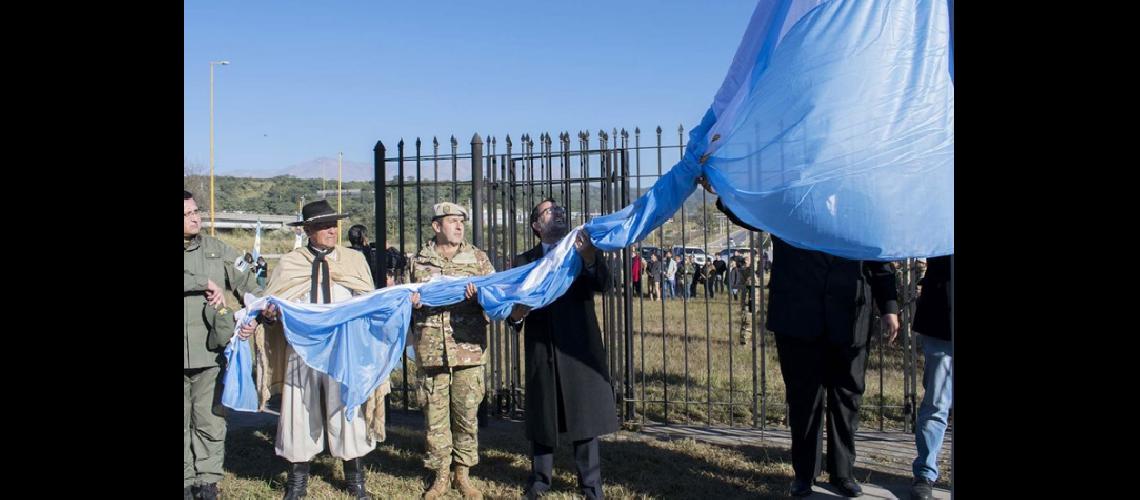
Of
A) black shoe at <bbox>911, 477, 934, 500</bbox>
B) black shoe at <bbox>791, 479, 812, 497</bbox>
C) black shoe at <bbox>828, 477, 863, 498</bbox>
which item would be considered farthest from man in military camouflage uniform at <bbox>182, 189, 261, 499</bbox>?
black shoe at <bbox>911, 477, 934, 500</bbox>

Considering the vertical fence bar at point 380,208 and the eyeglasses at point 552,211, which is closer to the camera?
the eyeglasses at point 552,211

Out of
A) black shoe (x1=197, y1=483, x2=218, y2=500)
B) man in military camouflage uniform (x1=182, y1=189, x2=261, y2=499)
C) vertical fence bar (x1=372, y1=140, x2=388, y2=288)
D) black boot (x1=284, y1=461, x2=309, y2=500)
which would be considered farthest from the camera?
vertical fence bar (x1=372, y1=140, x2=388, y2=288)

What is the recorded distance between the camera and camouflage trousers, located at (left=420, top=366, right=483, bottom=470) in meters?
5.58

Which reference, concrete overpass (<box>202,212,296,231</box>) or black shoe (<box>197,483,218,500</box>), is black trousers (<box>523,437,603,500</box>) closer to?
black shoe (<box>197,483,218,500</box>)

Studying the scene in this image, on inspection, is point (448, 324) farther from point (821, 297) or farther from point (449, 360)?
point (821, 297)

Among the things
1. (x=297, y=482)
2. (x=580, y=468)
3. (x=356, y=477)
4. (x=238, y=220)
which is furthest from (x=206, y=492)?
(x=238, y=220)

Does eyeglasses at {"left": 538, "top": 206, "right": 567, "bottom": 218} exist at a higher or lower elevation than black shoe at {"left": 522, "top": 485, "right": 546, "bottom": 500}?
higher

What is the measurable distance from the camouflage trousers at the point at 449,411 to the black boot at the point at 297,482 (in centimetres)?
77

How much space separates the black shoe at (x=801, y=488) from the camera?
5.50 metres

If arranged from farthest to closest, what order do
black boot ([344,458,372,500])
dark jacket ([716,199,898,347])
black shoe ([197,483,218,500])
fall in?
black boot ([344,458,372,500]) → black shoe ([197,483,218,500]) → dark jacket ([716,199,898,347])

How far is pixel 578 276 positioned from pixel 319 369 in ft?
5.41

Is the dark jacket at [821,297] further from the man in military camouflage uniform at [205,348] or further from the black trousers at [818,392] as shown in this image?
the man in military camouflage uniform at [205,348]

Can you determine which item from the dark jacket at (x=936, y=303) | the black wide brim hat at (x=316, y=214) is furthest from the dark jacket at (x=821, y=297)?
the black wide brim hat at (x=316, y=214)
